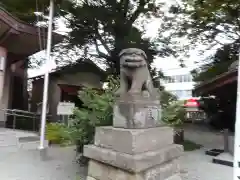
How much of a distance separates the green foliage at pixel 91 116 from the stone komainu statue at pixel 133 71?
3.56 feet

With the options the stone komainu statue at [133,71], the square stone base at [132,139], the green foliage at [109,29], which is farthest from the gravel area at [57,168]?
the green foliage at [109,29]

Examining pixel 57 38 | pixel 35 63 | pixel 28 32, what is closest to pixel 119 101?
pixel 28 32

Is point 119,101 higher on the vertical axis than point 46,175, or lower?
higher

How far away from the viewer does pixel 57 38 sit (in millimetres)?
10047

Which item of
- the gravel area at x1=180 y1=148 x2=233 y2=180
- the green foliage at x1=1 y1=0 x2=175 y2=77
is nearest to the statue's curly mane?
the gravel area at x1=180 y1=148 x2=233 y2=180

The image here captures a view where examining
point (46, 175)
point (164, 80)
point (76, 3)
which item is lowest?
point (46, 175)

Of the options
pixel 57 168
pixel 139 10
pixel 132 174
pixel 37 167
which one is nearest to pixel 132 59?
pixel 132 174

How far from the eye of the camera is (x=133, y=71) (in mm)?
3791

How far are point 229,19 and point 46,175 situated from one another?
13.1 meters

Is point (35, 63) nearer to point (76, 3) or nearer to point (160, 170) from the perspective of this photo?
point (76, 3)

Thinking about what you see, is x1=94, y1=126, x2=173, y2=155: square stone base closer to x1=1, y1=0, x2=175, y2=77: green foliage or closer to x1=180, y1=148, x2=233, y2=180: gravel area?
x1=180, y1=148, x2=233, y2=180: gravel area

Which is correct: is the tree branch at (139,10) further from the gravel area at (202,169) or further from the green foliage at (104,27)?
the gravel area at (202,169)

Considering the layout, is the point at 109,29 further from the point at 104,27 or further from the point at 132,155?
the point at 132,155

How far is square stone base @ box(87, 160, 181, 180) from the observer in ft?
11.3
